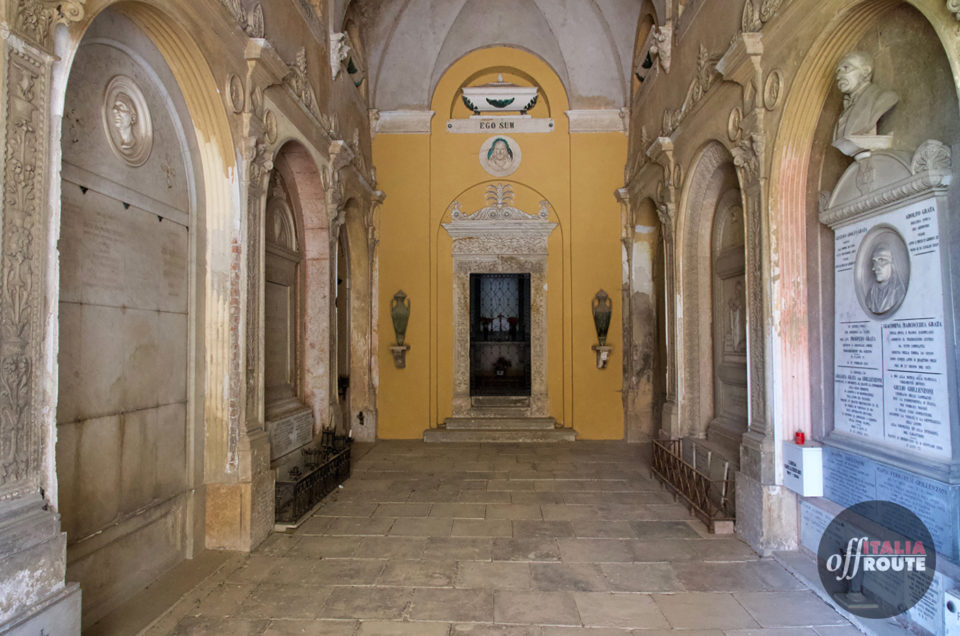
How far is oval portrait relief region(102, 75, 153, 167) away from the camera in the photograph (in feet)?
10.1

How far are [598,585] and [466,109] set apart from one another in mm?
7397

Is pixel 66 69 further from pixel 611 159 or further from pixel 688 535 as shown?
pixel 611 159

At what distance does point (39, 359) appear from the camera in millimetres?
2246

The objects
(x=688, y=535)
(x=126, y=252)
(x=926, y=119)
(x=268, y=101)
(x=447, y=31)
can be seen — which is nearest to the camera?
→ (x=926, y=119)

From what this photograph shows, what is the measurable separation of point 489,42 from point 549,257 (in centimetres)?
354

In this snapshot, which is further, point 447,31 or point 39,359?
point 447,31

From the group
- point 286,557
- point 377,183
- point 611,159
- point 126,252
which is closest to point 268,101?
point 126,252

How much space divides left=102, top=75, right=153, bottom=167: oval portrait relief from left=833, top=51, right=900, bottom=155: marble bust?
412cm

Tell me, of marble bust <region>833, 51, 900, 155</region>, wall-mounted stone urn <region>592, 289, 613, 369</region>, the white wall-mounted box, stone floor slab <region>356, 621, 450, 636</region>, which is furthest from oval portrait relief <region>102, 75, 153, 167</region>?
wall-mounted stone urn <region>592, 289, 613, 369</region>

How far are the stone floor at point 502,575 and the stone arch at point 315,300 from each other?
4.02 feet

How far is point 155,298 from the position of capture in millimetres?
3439

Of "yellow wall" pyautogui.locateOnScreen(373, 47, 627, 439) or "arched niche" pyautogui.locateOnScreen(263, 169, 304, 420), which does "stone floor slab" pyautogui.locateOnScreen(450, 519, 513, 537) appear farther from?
"yellow wall" pyautogui.locateOnScreen(373, 47, 627, 439)

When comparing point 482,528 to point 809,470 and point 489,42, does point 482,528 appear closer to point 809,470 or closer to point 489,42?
point 809,470

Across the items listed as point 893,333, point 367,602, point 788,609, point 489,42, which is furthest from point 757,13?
point 489,42
